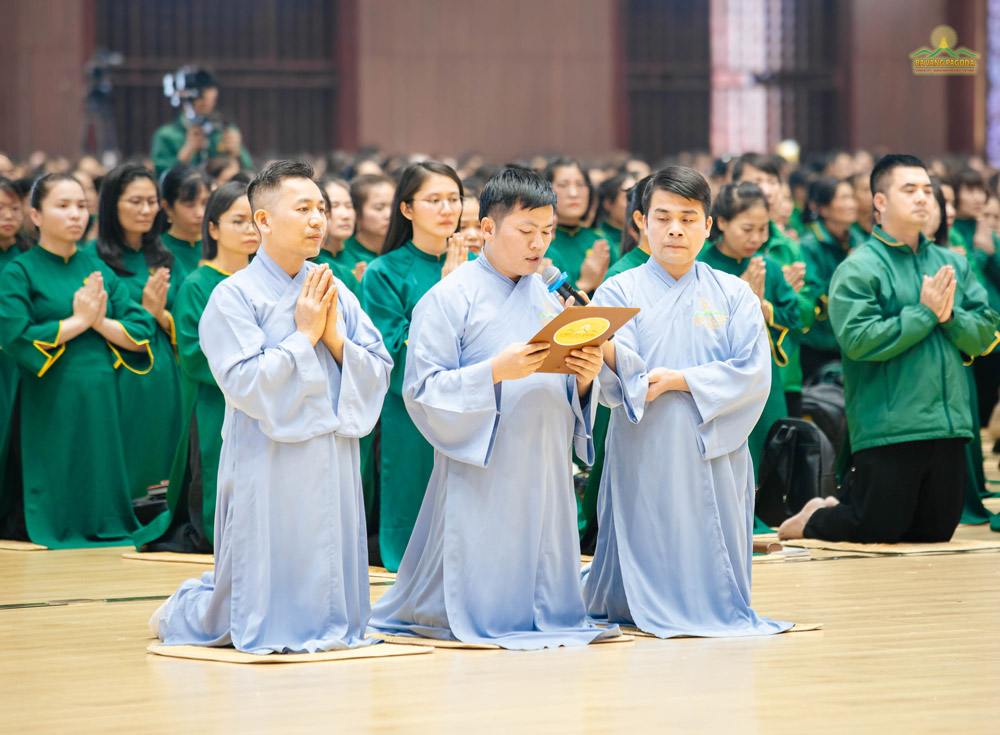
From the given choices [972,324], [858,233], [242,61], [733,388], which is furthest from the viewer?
[242,61]

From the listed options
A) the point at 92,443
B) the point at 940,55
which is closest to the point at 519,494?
the point at 92,443

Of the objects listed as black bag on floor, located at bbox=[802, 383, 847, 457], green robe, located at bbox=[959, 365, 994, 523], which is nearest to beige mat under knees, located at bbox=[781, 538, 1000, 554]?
green robe, located at bbox=[959, 365, 994, 523]

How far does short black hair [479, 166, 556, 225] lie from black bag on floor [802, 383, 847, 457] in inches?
151

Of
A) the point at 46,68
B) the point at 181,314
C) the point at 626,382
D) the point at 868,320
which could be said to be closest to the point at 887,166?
the point at 868,320

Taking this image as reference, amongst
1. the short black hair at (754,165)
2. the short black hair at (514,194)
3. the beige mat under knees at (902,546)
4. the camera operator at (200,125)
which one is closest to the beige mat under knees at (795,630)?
the short black hair at (514,194)

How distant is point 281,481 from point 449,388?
589 mm

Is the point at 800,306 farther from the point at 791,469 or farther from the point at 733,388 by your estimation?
the point at 733,388

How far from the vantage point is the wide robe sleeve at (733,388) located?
15.8 ft

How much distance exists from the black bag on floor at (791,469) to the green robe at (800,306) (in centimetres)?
58

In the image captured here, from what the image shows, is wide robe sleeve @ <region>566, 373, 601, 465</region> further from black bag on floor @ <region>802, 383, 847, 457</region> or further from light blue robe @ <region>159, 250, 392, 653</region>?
black bag on floor @ <region>802, 383, 847, 457</region>

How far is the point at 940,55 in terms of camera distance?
17.3m

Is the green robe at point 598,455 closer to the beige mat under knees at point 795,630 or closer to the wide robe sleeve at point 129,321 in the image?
the beige mat under knees at point 795,630

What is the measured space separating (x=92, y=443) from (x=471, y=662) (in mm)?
3536

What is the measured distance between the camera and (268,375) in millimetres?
4340
